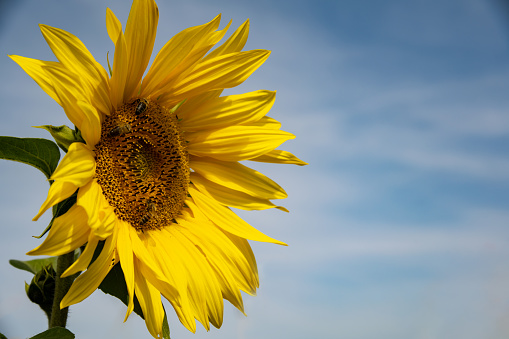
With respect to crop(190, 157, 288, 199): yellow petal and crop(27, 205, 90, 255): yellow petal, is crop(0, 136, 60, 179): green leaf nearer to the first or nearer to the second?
crop(27, 205, 90, 255): yellow petal

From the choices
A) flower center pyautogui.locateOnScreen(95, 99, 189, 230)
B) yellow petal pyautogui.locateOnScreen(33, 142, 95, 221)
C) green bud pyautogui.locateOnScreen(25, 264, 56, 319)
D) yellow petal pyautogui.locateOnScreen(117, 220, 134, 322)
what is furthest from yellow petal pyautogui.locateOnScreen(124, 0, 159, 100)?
green bud pyautogui.locateOnScreen(25, 264, 56, 319)

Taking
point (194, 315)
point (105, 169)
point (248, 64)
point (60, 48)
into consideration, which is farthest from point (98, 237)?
point (248, 64)

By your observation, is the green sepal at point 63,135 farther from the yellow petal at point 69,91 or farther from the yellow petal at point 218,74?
the yellow petal at point 218,74

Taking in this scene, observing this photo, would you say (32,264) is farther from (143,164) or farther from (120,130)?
(120,130)

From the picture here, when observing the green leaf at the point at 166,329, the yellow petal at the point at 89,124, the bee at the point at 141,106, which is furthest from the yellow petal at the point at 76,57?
the green leaf at the point at 166,329

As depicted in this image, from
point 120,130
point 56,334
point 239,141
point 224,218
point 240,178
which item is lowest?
point 56,334

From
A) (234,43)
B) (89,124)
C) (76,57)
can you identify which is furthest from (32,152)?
(234,43)
